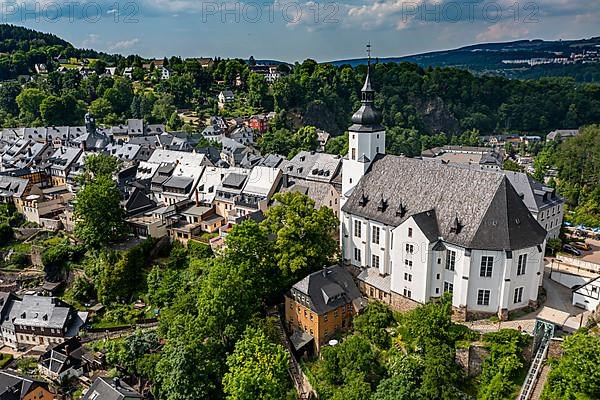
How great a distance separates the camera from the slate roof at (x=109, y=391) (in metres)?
43.3

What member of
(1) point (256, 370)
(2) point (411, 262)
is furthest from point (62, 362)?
(2) point (411, 262)

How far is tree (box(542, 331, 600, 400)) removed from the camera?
29516 mm

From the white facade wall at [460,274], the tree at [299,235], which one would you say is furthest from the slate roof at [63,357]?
the white facade wall at [460,274]

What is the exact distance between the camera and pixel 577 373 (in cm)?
3012

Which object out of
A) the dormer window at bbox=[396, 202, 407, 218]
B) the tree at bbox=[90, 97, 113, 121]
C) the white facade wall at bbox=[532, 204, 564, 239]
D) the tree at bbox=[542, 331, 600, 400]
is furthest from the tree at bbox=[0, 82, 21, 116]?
the tree at bbox=[542, 331, 600, 400]

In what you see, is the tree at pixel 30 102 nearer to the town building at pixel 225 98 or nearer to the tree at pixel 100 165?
the town building at pixel 225 98

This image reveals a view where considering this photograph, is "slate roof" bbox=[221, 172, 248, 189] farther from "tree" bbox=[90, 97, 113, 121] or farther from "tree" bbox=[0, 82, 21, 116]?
"tree" bbox=[0, 82, 21, 116]

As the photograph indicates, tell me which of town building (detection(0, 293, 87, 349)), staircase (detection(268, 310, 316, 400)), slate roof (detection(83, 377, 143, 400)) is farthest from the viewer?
town building (detection(0, 293, 87, 349))

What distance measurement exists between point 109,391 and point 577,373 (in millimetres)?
37463

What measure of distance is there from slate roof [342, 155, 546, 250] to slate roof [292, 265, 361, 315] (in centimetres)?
673

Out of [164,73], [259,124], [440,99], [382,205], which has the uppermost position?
[164,73]

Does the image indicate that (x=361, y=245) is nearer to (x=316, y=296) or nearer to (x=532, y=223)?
(x=316, y=296)

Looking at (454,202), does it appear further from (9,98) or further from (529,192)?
(9,98)

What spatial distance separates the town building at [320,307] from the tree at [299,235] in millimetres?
2049
